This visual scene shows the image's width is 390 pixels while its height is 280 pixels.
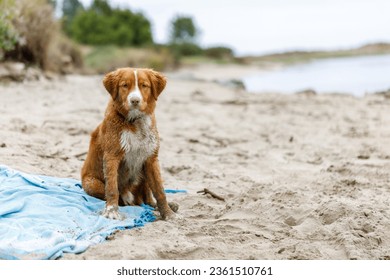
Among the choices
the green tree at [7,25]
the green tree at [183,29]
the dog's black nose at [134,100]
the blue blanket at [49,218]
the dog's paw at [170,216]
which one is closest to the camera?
the blue blanket at [49,218]

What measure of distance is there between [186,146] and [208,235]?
4253 millimetres

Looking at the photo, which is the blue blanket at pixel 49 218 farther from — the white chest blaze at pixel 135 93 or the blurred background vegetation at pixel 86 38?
the blurred background vegetation at pixel 86 38

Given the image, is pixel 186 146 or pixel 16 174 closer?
pixel 16 174

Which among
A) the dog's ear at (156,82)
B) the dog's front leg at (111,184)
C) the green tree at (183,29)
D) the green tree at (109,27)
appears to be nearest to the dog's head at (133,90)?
the dog's ear at (156,82)

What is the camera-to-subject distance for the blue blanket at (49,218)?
426 centimetres

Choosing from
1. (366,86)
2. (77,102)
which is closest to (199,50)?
(366,86)

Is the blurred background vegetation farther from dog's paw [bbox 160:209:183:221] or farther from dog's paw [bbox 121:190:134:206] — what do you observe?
dog's paw [bbox 160:209:183:221]

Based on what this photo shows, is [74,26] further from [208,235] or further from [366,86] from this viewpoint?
[208,235]

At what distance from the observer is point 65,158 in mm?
7379

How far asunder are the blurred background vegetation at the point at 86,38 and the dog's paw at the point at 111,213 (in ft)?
27.1

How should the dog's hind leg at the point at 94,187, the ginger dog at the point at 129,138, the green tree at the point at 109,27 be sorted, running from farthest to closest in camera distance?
the green tree at the point at 109,27
the dog's hind leg at the point at 94,187
the ginger dog at the point at 129,138

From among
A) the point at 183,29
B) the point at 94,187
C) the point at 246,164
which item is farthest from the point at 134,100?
the point at 183,29

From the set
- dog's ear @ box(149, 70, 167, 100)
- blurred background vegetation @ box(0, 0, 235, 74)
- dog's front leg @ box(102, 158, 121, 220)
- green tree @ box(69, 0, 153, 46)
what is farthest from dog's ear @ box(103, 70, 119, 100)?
green tree @ box(69, 0, 153, 46)

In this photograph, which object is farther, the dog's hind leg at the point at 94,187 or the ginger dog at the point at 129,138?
the dog's hind leg at the point at 94,187
